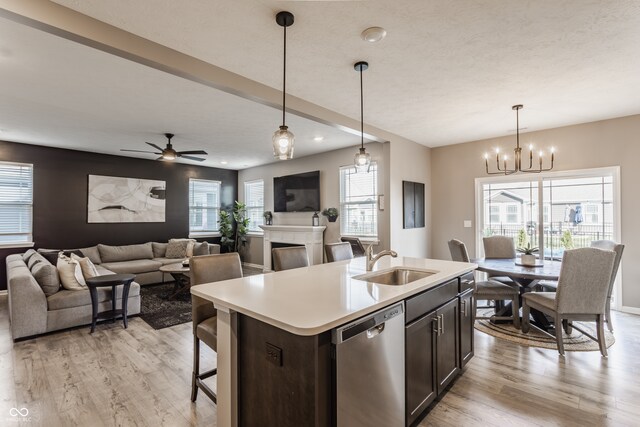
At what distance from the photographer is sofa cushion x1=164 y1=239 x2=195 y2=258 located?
672cm

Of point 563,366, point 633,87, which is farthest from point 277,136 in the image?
point 633,87

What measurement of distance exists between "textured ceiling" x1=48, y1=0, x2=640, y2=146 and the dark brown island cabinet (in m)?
1.88

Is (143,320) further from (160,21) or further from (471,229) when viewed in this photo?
(471,229)

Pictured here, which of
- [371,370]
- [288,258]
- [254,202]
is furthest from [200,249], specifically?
[371,370]

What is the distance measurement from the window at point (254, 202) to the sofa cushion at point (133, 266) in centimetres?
272

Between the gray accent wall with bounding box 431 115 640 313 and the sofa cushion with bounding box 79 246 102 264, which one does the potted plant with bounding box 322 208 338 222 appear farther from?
the sofa cushion with bounding box 79 246 102 264

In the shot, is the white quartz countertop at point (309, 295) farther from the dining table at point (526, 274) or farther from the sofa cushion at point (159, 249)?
the sofa cushion at point (159, 249)

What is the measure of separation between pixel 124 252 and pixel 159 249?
68 centimetres

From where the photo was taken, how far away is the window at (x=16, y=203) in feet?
18.1

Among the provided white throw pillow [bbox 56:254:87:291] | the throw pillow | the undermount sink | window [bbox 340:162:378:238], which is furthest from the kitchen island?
the throw pillow

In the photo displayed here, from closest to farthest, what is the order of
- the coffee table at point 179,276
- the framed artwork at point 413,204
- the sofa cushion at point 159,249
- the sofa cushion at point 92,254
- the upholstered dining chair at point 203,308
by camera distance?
the upholstered dining chair at point 203,308 < the coffee table at point 179,276 < the framed artwork at point 413,204 < the sofa cushion at point 92,254 < the sofa cushion at point 159,249

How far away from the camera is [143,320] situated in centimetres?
409

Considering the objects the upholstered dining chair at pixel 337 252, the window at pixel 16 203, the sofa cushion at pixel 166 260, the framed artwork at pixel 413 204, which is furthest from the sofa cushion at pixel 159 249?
the framed artwork at pixel 413 204

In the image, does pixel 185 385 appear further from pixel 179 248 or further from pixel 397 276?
pixel 179 248
